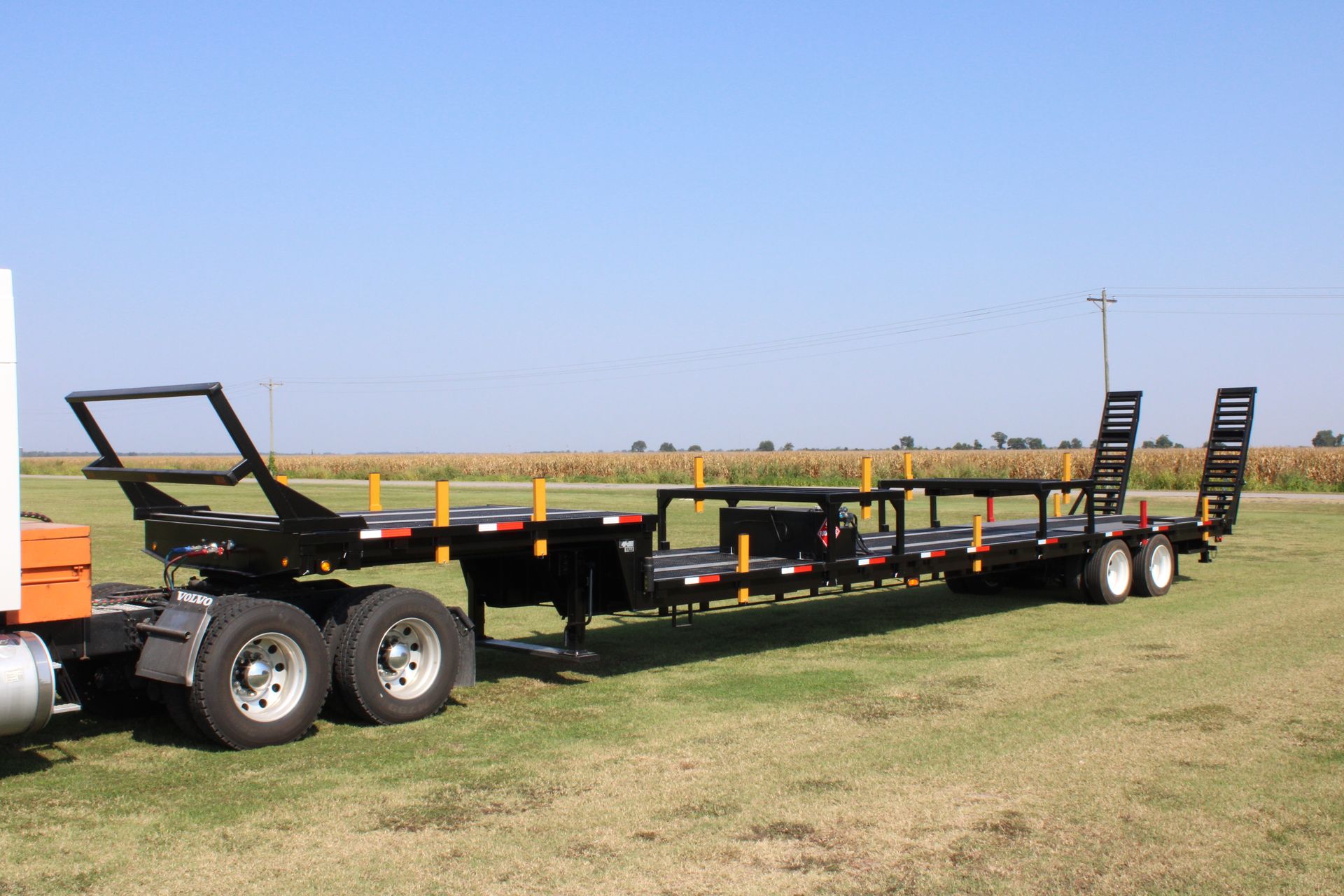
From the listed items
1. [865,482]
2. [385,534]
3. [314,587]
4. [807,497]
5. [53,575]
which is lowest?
[314,587]

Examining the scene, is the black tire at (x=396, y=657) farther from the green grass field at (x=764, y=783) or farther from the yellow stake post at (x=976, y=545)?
the yellow stake post at (x=976, y=545)

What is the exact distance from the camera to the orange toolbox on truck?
6.25 metres

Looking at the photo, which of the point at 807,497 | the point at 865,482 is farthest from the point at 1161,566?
the point at 807,497

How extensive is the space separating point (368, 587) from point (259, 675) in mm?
917

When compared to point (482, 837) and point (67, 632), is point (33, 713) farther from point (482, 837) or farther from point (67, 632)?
point (482, 837)

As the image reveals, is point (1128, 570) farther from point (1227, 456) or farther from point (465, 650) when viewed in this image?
point (465, 650)

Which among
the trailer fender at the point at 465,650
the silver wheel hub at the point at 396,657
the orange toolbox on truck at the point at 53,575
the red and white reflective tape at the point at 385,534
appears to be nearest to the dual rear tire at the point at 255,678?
the silver wheel hub at the point at 396,657

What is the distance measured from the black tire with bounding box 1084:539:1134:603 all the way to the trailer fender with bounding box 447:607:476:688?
24.8 ft

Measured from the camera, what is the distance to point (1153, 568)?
44.5ft

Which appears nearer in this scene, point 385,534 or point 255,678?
point 255,678

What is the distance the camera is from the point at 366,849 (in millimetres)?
5156

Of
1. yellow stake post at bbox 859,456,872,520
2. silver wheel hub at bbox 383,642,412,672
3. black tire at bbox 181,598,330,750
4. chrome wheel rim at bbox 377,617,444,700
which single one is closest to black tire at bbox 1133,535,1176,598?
yellow stake post at bbox 859,456,872,520

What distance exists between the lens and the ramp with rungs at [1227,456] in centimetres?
1548

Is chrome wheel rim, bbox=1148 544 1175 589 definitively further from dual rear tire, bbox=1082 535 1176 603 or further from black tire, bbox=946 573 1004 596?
black tire, bbox=946 573 1004 596
